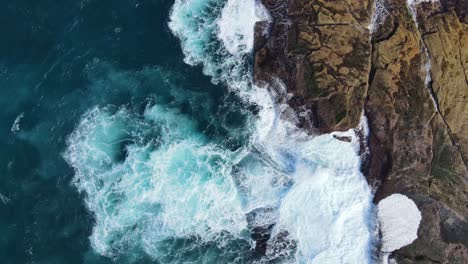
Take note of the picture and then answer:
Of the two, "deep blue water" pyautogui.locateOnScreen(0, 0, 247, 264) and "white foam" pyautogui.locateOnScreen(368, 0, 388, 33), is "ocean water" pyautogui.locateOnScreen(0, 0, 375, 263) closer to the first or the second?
"deep blue water" pyautogui.locateOnScreen(0, 0, 247, 264)

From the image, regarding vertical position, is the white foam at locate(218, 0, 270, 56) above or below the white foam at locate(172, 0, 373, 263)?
above

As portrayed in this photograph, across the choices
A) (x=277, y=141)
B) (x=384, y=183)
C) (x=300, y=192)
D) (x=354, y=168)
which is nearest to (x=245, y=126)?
(x=277, y=141)

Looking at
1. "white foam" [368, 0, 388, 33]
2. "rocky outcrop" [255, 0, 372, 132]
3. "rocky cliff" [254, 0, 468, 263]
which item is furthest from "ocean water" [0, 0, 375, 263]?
"white foam" [368, 0, 388, 33]

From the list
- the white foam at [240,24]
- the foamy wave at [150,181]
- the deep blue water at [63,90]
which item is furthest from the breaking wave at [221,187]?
the white foam at [240,24]

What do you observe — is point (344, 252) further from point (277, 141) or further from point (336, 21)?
point (336, 21)

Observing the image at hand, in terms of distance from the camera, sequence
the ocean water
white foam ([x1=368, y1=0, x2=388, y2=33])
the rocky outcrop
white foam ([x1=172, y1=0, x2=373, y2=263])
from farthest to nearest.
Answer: white foam ([x1=368, y1=0, x2=388, y2=33])
the rocky outcrop
white foam ([x1=172, y1=0, x2=373, y2=263])
the ocean water

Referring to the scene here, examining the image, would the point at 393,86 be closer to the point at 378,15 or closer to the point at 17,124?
the point at 378,15
